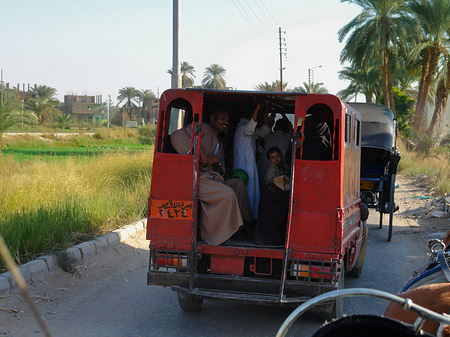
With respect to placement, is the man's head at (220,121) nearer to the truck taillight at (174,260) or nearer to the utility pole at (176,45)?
the truck taillight at (174,260)

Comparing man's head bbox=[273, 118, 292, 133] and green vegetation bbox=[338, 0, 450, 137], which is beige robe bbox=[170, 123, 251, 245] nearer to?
man's head bbox=[273, 118, 292, 133]

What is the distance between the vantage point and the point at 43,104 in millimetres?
79312

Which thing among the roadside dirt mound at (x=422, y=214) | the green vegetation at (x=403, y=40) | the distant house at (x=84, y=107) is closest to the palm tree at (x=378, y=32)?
the green vegetation at (x=403, y=40)

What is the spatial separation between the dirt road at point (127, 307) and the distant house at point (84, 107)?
114 m

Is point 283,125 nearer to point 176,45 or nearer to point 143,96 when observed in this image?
point 176,45

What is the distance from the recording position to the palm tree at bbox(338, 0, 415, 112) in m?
33.2

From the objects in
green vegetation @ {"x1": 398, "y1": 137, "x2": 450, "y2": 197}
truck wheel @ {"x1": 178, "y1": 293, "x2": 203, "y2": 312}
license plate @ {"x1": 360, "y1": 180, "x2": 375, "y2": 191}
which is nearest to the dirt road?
truck wheel @ {"x1": 178, "y1": 293, "x2": 203, "y2": 312}

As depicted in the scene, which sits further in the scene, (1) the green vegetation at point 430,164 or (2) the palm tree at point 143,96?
(2) the palm tree at point 143,96

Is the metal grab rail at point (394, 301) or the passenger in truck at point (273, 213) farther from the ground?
the metal grab rail at point (394, 301)

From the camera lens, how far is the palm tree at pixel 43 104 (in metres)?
79.6

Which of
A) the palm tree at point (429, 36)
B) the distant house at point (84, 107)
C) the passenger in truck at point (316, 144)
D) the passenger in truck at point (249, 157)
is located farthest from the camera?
the distant house at point (84, 107)

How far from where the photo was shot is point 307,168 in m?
5.75

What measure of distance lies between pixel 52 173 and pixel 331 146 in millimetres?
7542

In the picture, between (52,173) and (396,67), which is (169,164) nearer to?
(52,173)
